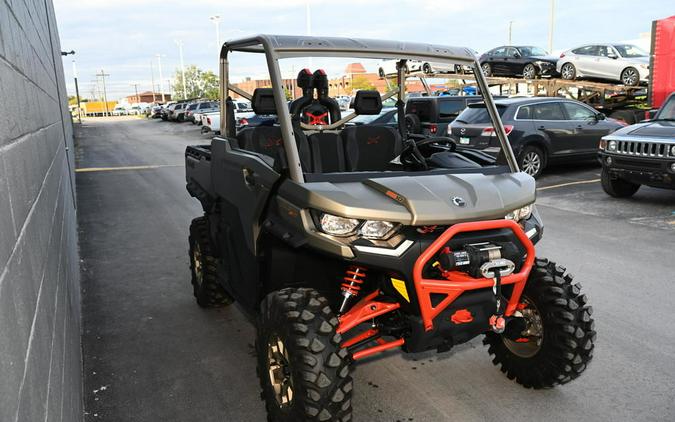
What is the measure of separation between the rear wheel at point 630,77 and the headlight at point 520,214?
18957mm

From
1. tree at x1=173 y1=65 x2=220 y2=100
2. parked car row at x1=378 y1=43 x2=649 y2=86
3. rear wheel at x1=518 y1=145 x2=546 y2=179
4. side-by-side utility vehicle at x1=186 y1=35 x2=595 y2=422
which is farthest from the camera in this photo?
tree at x1=173 y1=65 x2=220 y2=100

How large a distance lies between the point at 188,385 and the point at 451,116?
11.9m

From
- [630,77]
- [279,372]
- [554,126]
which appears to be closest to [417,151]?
[279,372]

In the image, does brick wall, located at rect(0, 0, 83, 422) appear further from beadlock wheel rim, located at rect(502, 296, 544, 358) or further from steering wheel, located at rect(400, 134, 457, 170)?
beadlock wheel rim, located at rect(502, 296, 544, 358)

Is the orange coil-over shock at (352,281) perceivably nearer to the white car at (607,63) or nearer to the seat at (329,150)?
the seat at (329,150)

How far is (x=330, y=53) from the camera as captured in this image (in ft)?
12.1

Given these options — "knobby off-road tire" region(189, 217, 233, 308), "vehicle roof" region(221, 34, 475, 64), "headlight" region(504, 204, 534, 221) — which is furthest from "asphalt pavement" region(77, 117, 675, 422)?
"vehicle roof" region(221, 34, 475, 64)

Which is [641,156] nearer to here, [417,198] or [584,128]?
[584,128]

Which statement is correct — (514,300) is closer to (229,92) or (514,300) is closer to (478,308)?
(478,308)

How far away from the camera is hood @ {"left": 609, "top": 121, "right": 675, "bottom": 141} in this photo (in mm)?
8680

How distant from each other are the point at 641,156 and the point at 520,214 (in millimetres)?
6663

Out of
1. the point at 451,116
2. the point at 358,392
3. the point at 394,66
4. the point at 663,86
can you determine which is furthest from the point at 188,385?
the point at 663,86

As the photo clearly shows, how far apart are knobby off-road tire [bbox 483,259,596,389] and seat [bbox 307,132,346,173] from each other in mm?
1588

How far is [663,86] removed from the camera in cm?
1592
